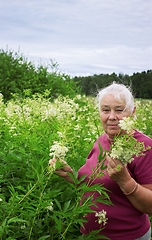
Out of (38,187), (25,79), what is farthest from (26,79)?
(38,187)

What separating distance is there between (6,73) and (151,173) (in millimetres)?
9771

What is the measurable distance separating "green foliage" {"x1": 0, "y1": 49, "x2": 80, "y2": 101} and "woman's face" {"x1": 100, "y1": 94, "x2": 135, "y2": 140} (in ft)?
27.3

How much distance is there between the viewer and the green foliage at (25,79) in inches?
414

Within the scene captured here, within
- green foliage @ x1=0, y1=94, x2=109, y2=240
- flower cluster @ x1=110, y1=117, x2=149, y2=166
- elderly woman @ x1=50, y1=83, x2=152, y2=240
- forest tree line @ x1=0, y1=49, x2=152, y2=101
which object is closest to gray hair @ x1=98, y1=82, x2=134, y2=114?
elderly woman @ x1=50, y1=83, x2=152, y2=240

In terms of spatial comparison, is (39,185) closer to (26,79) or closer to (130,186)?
(130,186)

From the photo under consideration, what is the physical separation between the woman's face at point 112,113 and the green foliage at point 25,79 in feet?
27.3

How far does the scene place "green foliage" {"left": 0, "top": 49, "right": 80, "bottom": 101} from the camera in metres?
10.5

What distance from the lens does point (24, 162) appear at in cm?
241

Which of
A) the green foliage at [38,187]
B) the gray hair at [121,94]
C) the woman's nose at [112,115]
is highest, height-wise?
the gray hair at [121,94]

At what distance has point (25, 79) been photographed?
10.9 meters

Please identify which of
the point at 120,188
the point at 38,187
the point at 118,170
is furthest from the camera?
the point at 38,187

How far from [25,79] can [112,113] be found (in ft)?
30.8

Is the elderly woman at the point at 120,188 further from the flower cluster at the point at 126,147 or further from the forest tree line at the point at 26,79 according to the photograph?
the forest tree line at the point at 26,79

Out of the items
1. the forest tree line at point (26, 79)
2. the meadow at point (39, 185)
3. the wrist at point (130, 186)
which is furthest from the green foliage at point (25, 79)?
the wrist at point (130, 186)
